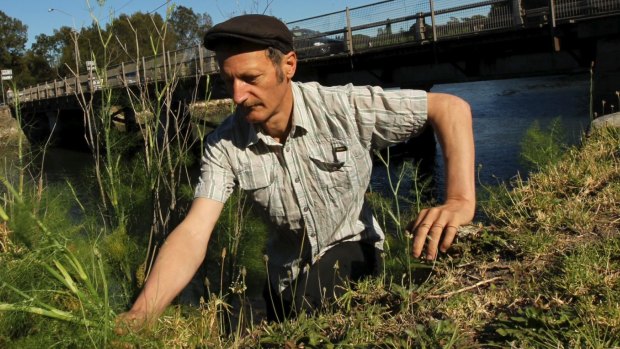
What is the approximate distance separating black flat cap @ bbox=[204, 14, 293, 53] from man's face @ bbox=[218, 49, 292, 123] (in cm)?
4

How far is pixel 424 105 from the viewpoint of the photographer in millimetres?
2309

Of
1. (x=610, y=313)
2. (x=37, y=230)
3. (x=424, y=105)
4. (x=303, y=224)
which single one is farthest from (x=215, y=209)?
(x=610, y=313)

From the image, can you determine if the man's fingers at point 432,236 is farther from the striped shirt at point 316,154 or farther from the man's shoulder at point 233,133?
the man's shoulder at point 233,133

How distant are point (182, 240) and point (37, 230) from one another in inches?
20.1

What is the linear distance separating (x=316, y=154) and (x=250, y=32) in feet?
1.85

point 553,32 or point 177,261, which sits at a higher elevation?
point 553,32

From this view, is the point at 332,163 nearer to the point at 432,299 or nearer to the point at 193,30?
the point at 432,299

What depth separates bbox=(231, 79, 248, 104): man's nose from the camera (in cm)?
214

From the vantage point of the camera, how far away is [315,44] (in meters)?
14.6

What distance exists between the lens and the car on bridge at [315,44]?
45.9 feet

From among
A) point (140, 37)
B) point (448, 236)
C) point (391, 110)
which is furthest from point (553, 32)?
point (448, 236)

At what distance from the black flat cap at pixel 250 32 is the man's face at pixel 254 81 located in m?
0.04

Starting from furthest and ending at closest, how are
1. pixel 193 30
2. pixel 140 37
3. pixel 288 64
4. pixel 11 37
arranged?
pixel 11 37 → pixel 193 30 → pixel 140 37 → pixel 288 64

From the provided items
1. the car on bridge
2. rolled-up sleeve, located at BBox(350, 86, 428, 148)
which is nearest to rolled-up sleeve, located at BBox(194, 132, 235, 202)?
rolled-up sleeve, located at BBox(350, 86, 428, 148)
